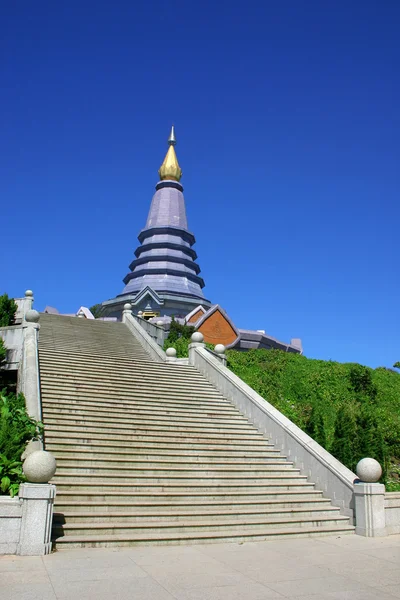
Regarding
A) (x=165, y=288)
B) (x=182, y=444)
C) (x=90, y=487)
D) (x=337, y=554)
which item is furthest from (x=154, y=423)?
(x=165, y=288)

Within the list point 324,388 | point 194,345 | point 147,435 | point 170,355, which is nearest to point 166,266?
point 324,388

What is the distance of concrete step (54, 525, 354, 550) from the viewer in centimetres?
706

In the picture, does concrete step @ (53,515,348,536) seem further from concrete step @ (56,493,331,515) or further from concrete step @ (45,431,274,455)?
concrete step @ (45,431,274,455)

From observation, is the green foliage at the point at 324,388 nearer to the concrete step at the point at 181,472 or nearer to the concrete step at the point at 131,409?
the concrete step at the point at 131,409

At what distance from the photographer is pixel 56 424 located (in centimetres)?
1012

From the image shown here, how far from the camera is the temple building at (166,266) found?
38.8 m

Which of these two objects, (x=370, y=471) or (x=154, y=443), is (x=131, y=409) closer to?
(x=154, y=443)

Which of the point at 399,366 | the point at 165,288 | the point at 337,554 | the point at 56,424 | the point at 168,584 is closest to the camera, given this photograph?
the point at 168,584

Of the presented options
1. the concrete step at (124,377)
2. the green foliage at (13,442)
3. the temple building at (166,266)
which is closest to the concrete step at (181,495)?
the green foliage at (13,442)

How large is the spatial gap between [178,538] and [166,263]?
37533 mm

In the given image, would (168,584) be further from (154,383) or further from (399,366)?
(399,366)

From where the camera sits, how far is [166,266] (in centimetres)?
4412

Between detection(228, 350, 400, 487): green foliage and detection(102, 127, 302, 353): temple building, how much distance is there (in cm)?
1017

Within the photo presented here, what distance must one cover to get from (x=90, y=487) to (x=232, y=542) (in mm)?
2379
